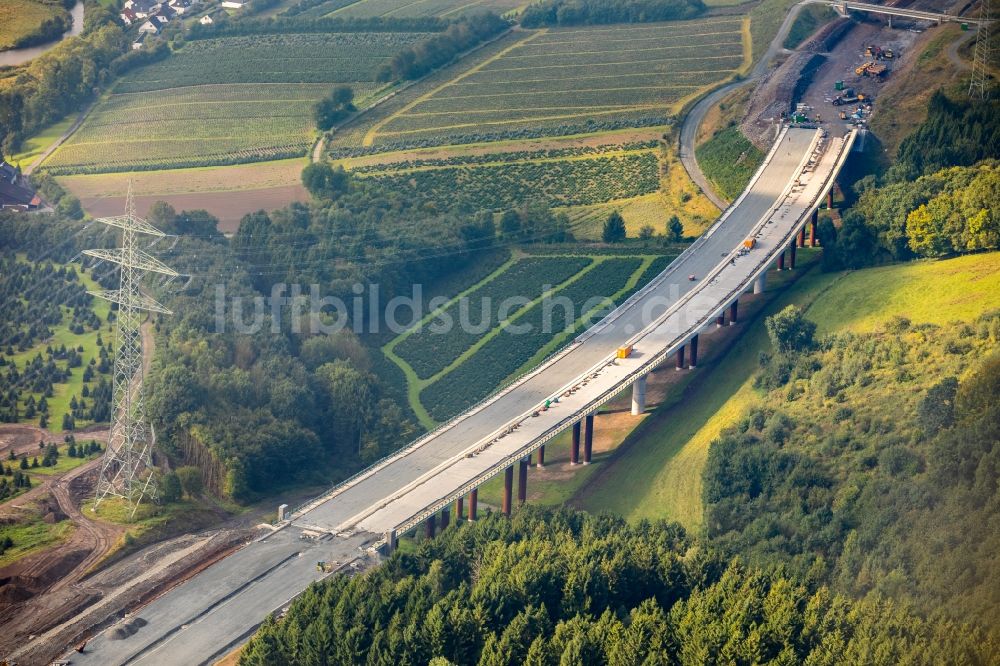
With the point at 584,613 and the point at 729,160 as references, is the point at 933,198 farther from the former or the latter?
the point at 584,613

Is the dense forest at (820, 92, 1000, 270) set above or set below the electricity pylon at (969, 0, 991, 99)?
below

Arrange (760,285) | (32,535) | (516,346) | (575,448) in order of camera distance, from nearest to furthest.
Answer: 1. (32,535)
2. (575,448)
3. (760,285)
4. (516,346)

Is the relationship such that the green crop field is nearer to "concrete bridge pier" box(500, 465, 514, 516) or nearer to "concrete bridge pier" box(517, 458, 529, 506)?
"concrete bridge pier" box(517, 458, 529, 506)

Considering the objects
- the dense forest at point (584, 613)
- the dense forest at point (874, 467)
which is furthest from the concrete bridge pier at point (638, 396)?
the dense forest at point (584, 613)

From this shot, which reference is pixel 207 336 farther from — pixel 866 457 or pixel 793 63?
pixel 793 63

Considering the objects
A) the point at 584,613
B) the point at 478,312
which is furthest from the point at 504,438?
the point at 478,312

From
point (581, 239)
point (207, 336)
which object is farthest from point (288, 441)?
point (581, 239)

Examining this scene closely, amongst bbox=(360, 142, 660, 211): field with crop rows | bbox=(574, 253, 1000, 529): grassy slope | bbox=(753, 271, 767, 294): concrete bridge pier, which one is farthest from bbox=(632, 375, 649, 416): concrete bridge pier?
bbox=(360, 142, 660, 211): field with crop rows
